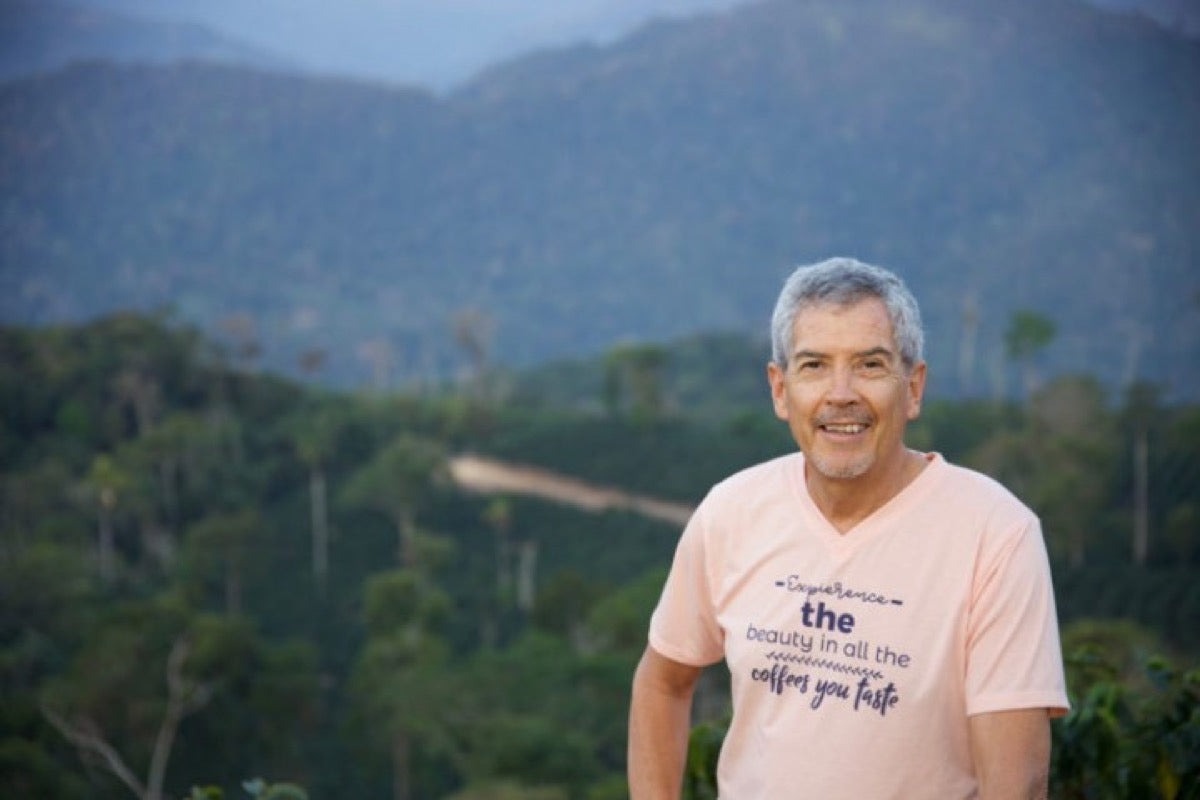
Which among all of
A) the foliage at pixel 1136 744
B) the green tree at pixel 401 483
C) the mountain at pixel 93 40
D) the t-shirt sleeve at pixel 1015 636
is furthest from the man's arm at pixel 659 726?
the mountain at pixel 93 40

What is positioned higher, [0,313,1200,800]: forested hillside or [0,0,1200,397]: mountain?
[0,0,1200,397]: mountain

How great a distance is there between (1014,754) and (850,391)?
0.50m

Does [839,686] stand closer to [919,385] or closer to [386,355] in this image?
[919,385]

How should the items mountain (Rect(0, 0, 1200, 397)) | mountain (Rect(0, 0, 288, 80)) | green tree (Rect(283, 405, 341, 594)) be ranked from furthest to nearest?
mountain (Rect(0, 0, 288, 80)) → mountain (Rect(0, 0, 1200, 397)) → green tree (Rect(283, 405, 341, 594))

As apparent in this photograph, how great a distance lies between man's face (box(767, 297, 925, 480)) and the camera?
1.98 m

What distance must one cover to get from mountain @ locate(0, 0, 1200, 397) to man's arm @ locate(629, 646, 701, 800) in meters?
93.0

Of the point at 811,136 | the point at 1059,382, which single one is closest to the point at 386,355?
the point at 1059,382

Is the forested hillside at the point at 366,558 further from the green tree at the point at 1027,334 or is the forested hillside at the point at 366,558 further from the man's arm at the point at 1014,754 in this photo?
the man's arm at the point at 1014,754

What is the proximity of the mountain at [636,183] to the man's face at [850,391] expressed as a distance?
9310 cm

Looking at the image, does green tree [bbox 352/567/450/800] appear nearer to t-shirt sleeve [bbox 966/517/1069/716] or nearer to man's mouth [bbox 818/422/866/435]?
man's mouth [bbox 818/422/866/435]

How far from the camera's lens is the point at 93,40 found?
457ft

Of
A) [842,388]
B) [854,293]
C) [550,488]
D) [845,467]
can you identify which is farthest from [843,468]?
[550,488]

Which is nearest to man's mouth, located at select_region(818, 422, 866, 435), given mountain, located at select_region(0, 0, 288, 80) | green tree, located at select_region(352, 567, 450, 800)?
green tree, located at select_region(352, 567, 450, 800)

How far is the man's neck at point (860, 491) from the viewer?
1.98 metres
